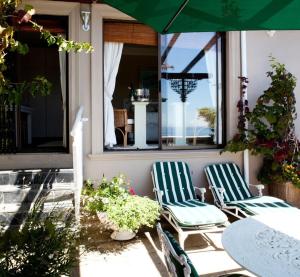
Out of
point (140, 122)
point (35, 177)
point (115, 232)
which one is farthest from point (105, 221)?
point (140, 122)

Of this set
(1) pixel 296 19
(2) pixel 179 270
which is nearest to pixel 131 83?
(1) pixel 296 19

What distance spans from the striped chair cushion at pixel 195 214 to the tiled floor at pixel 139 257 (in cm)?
37

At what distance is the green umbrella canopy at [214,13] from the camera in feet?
8.71

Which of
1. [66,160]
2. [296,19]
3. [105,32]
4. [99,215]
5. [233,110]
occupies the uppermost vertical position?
[105,32]

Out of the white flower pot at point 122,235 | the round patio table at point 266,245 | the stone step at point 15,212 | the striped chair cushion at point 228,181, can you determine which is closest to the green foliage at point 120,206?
the white flower pot at point 122,235

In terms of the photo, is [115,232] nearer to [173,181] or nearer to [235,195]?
[173,181]

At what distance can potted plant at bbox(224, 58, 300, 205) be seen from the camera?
5176 millimetres

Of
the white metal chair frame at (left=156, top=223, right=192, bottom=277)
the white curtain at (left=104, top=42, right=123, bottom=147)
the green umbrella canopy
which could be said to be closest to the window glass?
the white curtain at (left=104, top=42, right=123, bottom=147)

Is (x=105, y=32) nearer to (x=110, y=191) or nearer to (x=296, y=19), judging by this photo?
(x=110, y=191)

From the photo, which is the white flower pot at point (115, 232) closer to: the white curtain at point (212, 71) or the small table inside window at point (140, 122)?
the small table inside window at point (140, 122)

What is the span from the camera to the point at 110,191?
14.6ft

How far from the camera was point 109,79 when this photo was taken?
534 cm

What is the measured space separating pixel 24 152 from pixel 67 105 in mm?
1013

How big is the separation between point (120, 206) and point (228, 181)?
200 cm
